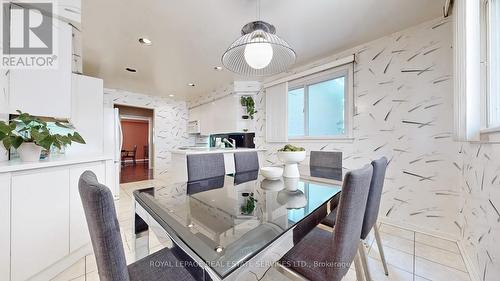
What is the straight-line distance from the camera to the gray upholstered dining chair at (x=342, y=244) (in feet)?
2.42

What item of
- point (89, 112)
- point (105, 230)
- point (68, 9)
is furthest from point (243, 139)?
point (105, 230)

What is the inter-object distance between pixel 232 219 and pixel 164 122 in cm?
535

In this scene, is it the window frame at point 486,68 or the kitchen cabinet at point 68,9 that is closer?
the window frame at point 486,68

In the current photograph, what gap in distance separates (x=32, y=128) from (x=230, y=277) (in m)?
1.88

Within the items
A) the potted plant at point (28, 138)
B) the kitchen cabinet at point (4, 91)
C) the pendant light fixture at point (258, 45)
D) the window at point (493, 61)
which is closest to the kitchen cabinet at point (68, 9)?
the kitchen cabinet at point (4, 91)

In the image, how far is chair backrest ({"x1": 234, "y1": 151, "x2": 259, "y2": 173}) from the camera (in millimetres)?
2238

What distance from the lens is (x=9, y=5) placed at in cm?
158

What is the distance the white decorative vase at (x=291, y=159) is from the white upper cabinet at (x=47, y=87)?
2.12m

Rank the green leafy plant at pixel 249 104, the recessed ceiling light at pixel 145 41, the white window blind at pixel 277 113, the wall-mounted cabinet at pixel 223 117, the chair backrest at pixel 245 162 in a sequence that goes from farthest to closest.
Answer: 1. the wall-mounted cabinet at pixel 223 117
2. the green leafy plant at pixel 249 104
3. the white window blind at pixel 277 113
4. the recessed ceiling light at pixel 145 41
5. the chair backrest at pixel 245 162

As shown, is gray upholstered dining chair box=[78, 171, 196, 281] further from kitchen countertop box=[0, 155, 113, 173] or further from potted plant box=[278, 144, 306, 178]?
potted plant box=[278, 144, 306, 178]

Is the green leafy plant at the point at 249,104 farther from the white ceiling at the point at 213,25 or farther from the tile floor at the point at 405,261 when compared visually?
the tile floor at the point at 405,261

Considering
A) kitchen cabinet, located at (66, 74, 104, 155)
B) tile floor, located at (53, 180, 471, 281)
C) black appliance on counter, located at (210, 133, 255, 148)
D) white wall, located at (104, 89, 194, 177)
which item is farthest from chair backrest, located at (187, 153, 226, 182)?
white wall, located at (104, 89, 194, 177)

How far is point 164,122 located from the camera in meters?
5.60

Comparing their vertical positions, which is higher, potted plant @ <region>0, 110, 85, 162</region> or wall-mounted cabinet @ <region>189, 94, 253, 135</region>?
wall-mounted cabinet @ <region>189, 94, 253, 135</region>
